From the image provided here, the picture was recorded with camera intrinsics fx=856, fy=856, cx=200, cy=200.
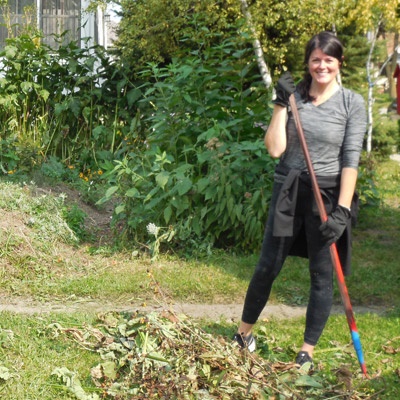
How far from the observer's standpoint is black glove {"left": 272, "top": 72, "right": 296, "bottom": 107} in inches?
177

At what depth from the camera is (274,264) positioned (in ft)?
15.8

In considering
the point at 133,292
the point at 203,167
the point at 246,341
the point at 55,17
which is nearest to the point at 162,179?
the point at 203,167

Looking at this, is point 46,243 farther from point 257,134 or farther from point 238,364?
point 238,364

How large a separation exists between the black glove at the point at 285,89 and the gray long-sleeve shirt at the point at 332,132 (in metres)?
0.12

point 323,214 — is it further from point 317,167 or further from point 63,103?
point 63,103

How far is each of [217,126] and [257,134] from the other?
467 millimetres

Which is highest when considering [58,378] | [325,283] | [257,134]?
[257,134]

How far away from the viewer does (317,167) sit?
183 inches

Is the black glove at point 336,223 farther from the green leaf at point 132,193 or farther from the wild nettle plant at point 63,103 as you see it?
the wild nettle plant at point 63,103

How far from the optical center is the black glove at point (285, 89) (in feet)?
14.7

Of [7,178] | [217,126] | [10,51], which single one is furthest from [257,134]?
[10,51]

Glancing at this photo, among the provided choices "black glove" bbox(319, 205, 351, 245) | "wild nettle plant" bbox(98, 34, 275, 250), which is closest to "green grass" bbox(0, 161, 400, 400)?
"wild nettle plant" bbox(98, 34, 275, 250)

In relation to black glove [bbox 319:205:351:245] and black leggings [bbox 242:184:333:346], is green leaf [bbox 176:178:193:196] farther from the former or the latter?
black glove [bbox 319:205:351:245]

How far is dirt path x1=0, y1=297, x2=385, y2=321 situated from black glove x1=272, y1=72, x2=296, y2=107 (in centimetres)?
188
